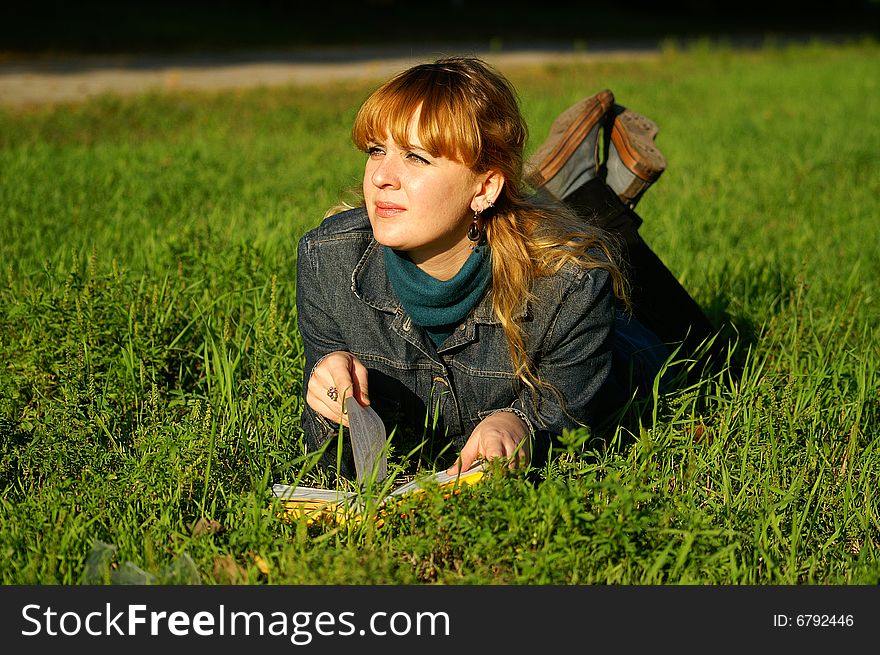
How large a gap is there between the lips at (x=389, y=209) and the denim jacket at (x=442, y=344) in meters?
0.32

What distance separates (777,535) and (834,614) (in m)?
0.31

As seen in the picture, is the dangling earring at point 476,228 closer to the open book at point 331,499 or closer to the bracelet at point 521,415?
the bracelet at point 521,415

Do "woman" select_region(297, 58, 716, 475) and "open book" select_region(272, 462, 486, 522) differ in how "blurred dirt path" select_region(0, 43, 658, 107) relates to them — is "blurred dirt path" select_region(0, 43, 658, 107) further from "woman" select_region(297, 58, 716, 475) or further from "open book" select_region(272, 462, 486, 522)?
"open book" select_region(272, 462, 486, 522)

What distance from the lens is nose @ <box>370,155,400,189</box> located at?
101 inches

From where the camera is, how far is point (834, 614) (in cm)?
219

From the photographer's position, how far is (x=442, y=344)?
2881 mm

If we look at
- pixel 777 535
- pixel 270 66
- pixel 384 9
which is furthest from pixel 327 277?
pixel 384 9

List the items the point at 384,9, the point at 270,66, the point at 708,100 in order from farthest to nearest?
1. the point at 384,9
2. the point at 270,66
3. the point at 708,100

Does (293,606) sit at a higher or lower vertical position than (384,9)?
lower

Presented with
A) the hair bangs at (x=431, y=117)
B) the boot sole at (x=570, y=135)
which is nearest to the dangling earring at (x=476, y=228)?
the hair bangs at (x=431, y=117)

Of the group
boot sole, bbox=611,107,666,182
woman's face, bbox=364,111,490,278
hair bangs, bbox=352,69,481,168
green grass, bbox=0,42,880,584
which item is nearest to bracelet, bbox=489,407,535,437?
green grass, bbox=0,42,880,584

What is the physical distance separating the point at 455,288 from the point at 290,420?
26.3 inches

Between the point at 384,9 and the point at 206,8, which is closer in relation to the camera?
the point at 206,8

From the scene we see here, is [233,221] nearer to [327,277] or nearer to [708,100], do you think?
[327,277]
